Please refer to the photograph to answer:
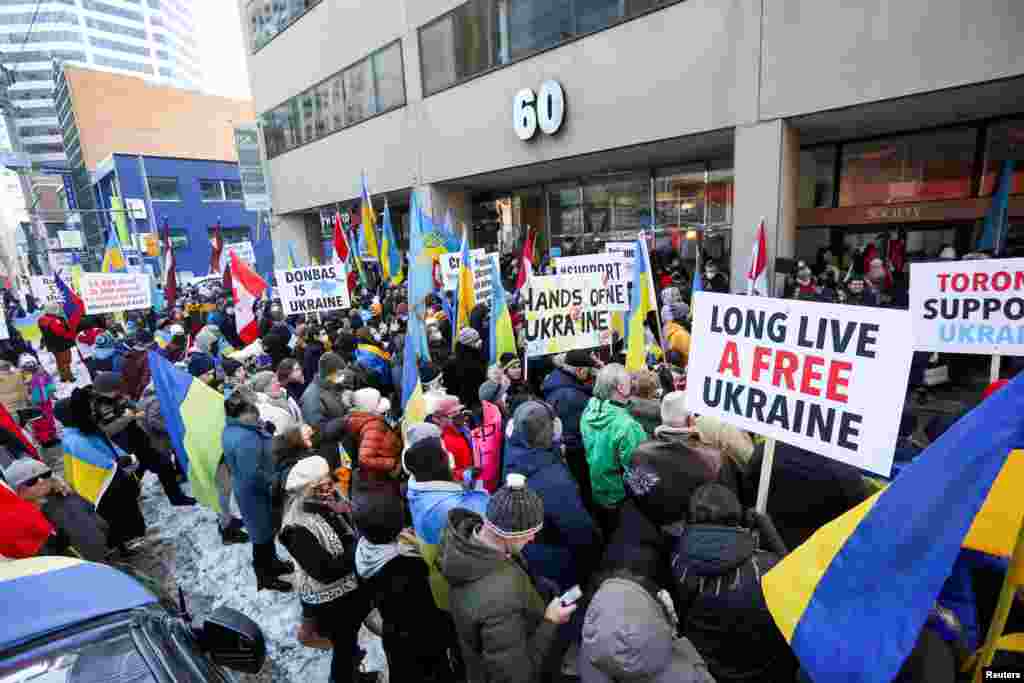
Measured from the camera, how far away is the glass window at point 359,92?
17.4 meters

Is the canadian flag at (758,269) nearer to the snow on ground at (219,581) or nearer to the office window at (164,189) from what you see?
the snow on ground at (219,581)

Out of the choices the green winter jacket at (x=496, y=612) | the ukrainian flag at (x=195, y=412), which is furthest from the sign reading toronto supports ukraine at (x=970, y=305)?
the ukrainian flag at (x=195, y=412)

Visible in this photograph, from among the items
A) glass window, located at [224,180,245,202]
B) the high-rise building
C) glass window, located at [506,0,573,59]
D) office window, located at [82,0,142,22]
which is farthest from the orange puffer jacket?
office window, located at [82,0,142,22]

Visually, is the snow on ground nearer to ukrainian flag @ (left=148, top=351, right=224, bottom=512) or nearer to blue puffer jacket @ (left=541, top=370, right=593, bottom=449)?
ukrainian flag @ (left=148, top=351, right=224, bottom=512)

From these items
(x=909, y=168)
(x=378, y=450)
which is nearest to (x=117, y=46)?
(x=909, y=168)

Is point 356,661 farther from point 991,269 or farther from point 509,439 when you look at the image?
point 991,269

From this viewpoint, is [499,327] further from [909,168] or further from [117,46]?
[117,46]

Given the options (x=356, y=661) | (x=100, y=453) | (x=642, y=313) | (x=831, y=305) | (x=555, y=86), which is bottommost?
(x=356, y=661)

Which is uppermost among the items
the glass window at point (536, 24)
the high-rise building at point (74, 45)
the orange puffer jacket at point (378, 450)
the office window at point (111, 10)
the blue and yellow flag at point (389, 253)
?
the office window at point (111, 10)

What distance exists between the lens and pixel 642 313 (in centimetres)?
583

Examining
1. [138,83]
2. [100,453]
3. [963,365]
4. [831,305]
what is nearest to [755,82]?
[963,365]

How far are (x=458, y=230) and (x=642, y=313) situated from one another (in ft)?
39.8

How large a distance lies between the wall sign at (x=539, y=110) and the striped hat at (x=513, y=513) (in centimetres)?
1162

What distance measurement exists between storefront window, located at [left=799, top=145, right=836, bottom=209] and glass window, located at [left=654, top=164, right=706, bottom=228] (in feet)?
7.39
